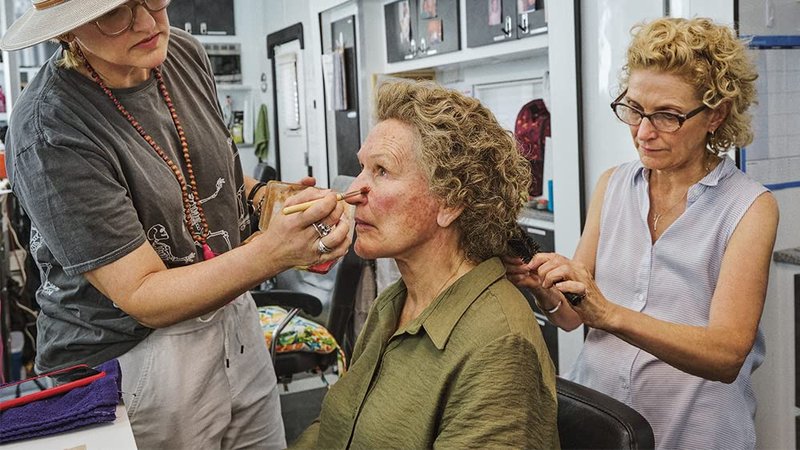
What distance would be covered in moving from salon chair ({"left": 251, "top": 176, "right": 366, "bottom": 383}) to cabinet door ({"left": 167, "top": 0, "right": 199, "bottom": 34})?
4.79 meters

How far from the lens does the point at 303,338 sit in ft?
9.51

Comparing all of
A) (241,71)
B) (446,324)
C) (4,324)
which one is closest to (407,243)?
(446,324)

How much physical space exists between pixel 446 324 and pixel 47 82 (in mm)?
896

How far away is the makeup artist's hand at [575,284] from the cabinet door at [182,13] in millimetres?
6357

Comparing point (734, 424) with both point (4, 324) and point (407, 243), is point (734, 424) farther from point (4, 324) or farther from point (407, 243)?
point (4, 324)

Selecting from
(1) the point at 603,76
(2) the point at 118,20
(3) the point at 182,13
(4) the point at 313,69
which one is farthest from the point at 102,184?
(3) the point at 182,13

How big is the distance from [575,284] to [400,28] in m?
3.94

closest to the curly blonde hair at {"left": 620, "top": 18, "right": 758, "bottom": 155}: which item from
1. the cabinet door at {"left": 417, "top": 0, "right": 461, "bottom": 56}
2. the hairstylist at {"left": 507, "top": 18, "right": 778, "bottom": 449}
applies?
the hairstylist at {"left": 507, "top": 18, "right": 778, "bottom": 449}

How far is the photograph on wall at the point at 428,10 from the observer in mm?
4598

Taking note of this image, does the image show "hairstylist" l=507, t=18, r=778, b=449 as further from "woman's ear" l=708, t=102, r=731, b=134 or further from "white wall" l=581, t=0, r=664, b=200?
"white wall" l=581, t=0, r=664, b=200

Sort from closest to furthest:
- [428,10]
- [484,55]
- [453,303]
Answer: [453,303]
[484,55]
[428,10]

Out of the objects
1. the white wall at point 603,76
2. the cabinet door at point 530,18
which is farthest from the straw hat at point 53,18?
the cabinet door at point 530,18

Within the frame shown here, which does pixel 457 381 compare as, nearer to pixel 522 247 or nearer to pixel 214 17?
pixel 522 247

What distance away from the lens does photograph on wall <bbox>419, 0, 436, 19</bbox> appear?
460 cm
